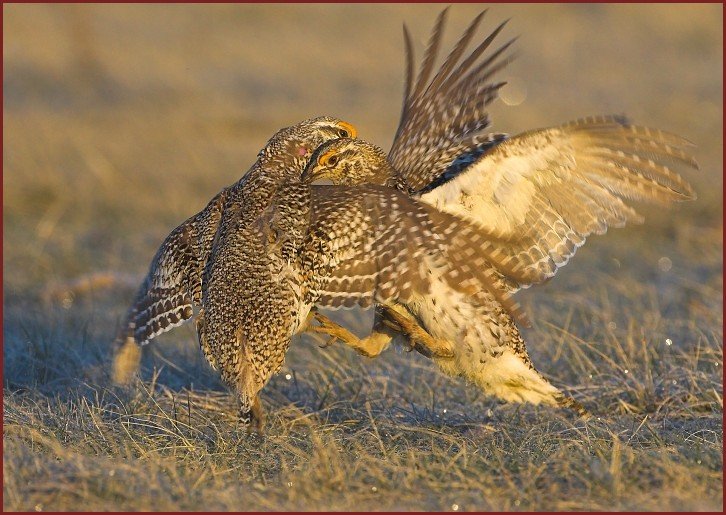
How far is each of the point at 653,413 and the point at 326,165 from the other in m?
1.76

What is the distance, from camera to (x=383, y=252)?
463 cm

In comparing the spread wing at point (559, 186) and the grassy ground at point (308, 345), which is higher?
the spread wing at point (559, 186)

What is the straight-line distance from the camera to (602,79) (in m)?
15.6

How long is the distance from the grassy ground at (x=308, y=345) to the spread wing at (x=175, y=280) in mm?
322

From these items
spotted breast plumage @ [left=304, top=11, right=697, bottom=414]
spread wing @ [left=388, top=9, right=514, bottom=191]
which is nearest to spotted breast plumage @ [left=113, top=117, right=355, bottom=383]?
spotted breast plumage @ [left=304, top=11, right=697, bottom=414]

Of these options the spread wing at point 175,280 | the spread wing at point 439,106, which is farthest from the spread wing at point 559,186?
the spread wing at point 175,280

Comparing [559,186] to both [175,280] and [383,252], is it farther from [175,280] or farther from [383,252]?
[175,280]

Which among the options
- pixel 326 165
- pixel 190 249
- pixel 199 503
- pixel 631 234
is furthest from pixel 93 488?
pixel 631 234

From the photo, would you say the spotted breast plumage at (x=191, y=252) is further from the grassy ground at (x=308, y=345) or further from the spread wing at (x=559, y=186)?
the spread wing at (x=559, y=186)

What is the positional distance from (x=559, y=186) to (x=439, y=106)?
1057 mm

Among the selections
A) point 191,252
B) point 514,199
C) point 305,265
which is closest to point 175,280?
point 191,252

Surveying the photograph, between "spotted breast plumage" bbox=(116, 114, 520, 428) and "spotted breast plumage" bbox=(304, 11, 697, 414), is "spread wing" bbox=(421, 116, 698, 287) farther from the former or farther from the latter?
"spotted breast plumage" bbox=(116, 114, 520, 428)

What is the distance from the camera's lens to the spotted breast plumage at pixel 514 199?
4637mm

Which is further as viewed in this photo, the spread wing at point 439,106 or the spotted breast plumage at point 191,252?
the spread wing at point 439,106
